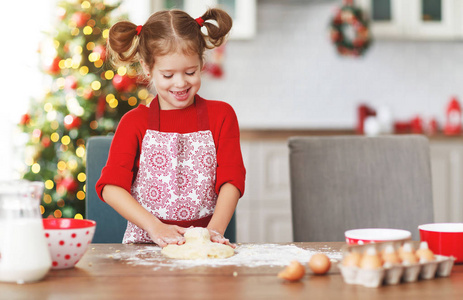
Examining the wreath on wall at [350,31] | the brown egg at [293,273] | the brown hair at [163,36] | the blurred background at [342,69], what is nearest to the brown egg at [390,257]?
the brown egg at [293,273]

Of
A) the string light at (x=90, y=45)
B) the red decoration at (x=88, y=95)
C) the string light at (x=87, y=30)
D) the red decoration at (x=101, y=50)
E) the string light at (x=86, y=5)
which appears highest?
the string light at (x=86, y=5)

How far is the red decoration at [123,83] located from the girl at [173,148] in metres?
1.28

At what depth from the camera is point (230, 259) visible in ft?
3.34

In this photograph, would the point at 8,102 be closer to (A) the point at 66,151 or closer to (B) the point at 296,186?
(A) the point at 66,151

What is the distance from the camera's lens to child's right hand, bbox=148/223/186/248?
114 cm

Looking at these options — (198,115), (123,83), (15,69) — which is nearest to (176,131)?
(198,115)

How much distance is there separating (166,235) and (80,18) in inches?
76.9

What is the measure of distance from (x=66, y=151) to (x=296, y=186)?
162cm

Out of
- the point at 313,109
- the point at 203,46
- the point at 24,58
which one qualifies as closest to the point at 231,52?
the point at 313,109

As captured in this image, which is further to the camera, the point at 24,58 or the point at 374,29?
the point at 374,29

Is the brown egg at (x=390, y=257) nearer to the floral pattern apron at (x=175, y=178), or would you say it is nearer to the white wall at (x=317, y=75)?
the floral pattern apron at (x=175, y=178)

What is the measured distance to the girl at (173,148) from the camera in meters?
1.42

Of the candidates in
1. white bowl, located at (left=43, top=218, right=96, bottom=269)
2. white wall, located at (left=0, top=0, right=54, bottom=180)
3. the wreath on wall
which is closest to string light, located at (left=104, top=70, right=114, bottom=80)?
white wall, located at (left=0, top=0, right=54, bottom=180)

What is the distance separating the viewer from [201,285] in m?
0.82
